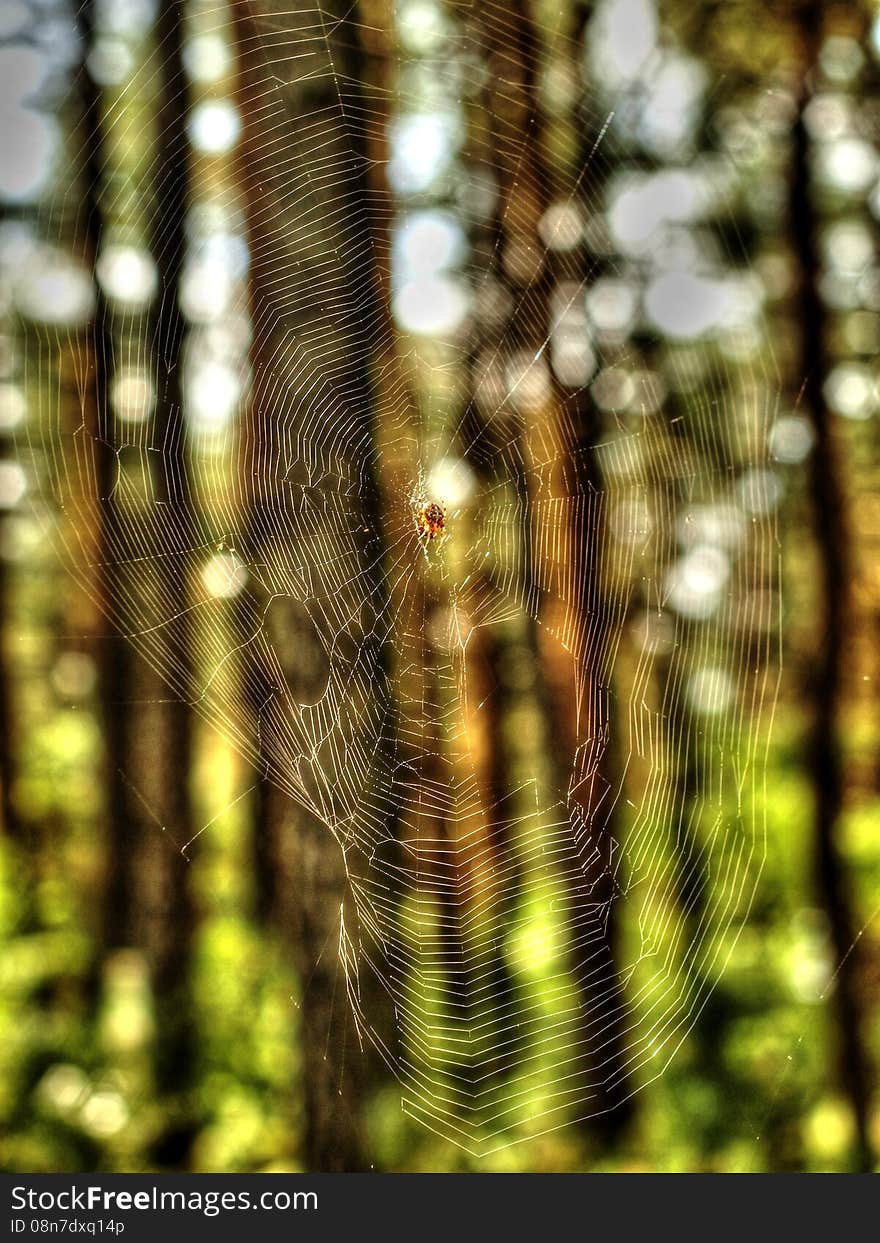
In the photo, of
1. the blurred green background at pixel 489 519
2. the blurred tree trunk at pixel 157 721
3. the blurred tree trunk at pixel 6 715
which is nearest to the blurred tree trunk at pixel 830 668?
the blurred green background at pixel 489 519

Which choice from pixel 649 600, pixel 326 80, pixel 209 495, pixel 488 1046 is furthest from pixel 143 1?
pixel 488 1046

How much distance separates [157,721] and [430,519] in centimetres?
30

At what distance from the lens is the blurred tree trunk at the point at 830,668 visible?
0.68 meters

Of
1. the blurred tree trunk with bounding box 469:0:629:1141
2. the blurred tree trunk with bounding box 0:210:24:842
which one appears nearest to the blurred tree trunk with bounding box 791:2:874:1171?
the blurred tree trunk with bounding box 469:0:629:1141

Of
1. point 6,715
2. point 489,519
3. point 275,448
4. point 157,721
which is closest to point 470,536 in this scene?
point 489,519

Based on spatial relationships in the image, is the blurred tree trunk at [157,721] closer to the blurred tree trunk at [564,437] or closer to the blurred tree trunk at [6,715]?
the blurred tree trunk at [6,715]

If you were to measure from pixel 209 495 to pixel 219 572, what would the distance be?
2.6 inches

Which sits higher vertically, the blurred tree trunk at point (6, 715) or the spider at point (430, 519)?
the spider at point (430, 519)

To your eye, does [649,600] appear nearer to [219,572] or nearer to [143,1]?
[219,572]

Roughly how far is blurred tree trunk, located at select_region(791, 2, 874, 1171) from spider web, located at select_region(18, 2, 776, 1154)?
48 millimetres

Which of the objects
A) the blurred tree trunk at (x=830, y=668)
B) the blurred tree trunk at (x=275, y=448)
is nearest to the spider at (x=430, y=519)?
the blurred tree trunk at (x=275, y=448)

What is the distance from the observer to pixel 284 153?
0.66 metres

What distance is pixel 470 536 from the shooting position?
714 millimetres

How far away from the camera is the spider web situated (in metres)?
0.65
